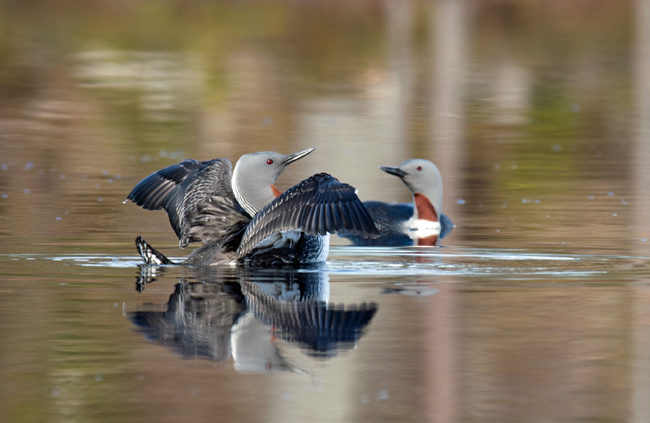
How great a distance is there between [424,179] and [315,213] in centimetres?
448

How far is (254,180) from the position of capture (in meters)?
9.25

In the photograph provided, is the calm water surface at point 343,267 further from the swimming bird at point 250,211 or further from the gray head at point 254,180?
the gray head at point 254,180

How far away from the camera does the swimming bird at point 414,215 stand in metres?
11.5

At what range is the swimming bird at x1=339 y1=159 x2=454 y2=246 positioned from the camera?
11.5 metres

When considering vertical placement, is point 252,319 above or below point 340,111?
below

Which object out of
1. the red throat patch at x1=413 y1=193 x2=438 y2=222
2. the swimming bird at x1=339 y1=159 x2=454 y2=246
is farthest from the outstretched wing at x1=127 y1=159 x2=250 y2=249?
the red throat patch at x1=413 y1=193 x2=438 y2=222

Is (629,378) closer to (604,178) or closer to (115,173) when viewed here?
(604,178)

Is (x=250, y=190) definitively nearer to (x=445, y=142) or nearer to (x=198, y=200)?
(x=198, y=200)

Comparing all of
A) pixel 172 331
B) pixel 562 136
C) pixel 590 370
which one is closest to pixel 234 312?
pixel 172 331

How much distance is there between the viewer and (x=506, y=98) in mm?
25078

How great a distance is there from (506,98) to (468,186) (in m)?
11.2

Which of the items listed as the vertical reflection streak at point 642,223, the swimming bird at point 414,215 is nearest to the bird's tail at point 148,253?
the vertical reflection streak at point 642,223

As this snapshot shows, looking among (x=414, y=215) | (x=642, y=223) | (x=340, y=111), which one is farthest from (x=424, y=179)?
(x=340, y=111)

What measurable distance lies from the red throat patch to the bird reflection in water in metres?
3.69
